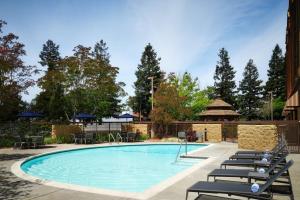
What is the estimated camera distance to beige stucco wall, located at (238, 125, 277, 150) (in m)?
17.3

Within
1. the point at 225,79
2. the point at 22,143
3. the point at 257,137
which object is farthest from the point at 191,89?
the point at 22,143

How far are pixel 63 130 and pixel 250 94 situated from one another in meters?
54.1

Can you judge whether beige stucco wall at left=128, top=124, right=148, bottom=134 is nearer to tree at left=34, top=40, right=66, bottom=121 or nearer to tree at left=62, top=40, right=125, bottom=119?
tree at left=62, top=40, right=125, bottom=119

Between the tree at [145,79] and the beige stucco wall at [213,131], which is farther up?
the tree at [145,79]

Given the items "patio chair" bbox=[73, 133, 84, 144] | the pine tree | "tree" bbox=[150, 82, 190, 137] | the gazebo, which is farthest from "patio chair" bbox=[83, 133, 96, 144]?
the pine tree

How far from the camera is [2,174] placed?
32.7ft

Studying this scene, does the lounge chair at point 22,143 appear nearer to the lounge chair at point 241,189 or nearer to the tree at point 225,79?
the lounge chair at point 241,189

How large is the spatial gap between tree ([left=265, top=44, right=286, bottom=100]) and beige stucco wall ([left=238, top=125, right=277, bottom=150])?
53034mm

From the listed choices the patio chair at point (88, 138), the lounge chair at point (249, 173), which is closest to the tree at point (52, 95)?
the patio chair at point (88, 138)

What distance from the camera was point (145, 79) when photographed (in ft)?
182

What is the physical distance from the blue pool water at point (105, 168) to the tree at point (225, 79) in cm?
4805

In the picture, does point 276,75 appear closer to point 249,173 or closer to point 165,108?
point 165,108

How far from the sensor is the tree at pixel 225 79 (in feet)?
214

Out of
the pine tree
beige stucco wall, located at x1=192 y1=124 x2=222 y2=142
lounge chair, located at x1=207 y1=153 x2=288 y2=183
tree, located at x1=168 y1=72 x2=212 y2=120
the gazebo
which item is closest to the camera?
lounge chair, located at x1=207 y1=153 x2=288 y2=183
